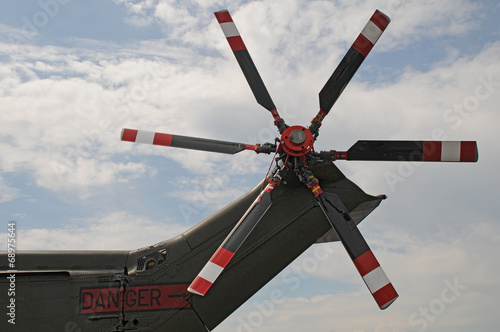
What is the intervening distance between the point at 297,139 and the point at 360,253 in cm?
240

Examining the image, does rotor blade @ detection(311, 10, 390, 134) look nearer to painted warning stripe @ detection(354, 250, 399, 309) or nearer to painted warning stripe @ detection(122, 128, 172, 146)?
painted warning stripe @ detection(354, 250, 399, 309)

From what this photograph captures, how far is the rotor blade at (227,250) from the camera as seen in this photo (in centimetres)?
800

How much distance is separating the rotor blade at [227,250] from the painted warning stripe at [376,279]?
6.50 feet

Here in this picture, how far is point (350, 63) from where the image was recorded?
910cm

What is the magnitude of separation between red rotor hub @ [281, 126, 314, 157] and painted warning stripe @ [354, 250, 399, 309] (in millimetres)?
2286

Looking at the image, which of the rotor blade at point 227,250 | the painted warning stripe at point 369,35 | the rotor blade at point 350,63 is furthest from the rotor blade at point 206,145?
the painted warning stripe at point 369,35

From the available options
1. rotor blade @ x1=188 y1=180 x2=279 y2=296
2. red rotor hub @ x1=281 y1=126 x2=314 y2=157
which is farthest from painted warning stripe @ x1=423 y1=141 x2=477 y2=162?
rotor blade @ x1=188 y1=180 x2=279 y2=296

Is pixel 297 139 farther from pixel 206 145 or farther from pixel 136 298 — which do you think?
pixel 136 298

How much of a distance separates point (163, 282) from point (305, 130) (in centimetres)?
421

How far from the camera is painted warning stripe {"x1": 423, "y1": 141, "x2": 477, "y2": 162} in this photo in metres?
8.38

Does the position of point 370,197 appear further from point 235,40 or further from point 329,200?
point 235,40

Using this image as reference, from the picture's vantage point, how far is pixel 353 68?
30.0ft

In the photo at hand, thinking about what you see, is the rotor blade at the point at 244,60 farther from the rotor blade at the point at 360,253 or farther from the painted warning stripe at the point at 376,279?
the painted warning stripe at the point at 376,279

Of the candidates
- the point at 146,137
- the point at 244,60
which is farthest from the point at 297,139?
the point at 146,137
